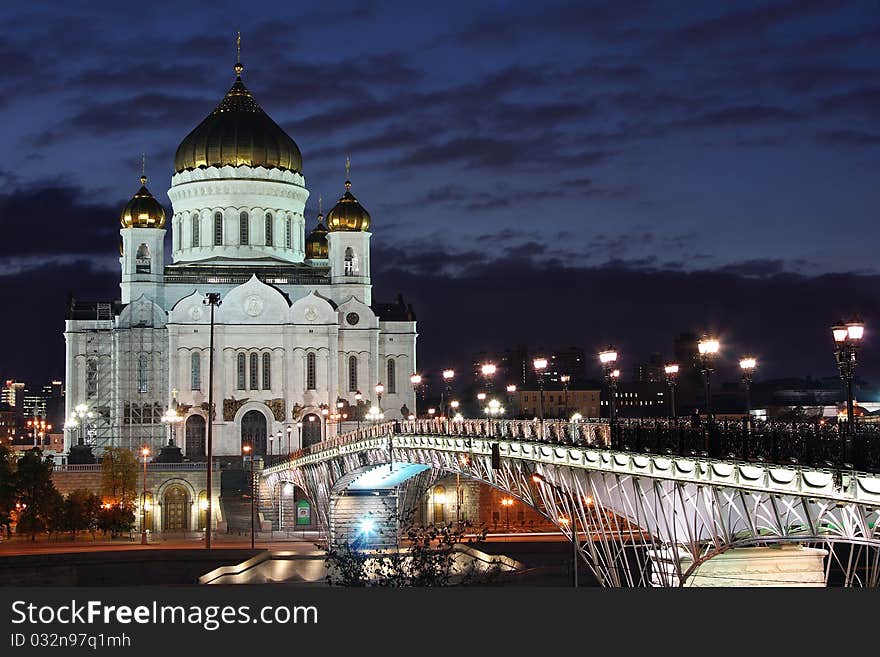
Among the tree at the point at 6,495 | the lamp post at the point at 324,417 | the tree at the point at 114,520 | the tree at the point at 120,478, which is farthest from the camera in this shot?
the lamp post at the point at 324,417

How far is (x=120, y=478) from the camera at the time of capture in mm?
91688

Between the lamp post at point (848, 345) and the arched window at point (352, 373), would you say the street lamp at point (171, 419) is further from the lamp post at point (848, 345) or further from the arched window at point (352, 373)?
the lamp post at point (848, 345)

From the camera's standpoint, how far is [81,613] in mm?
24141

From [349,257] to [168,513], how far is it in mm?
24882

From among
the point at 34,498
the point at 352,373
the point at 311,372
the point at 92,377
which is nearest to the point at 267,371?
the point at 311,372

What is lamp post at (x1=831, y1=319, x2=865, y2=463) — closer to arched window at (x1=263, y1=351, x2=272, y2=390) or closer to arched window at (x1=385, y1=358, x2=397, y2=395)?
arched window at (x1=263, y1=351, x2=272, y2=390)

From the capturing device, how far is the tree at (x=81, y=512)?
84812 millimetres

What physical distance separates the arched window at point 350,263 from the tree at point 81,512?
2888cm

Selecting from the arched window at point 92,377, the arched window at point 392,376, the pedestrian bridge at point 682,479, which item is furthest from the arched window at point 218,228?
the pedestrian bridge at point 682,479

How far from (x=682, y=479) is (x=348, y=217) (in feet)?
253

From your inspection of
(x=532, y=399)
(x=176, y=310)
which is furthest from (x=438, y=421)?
(x=532, y=399)

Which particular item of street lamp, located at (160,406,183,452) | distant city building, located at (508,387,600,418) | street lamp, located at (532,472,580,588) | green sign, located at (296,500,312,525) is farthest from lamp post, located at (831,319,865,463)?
distant city building, located at (508,387,600,418)

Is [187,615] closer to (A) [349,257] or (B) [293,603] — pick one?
(B) [293,603]

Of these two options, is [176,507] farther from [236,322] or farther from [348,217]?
[348,217]
